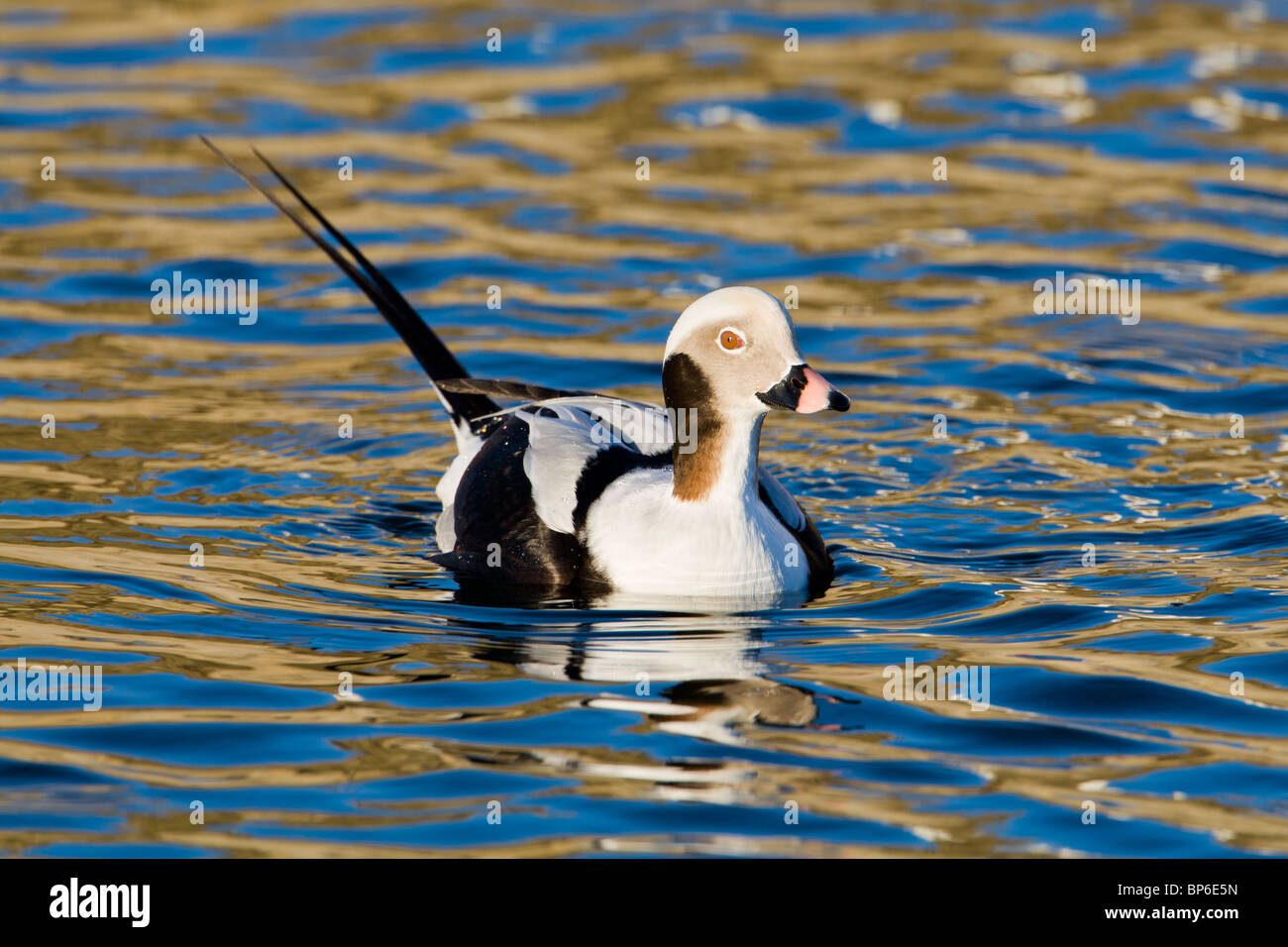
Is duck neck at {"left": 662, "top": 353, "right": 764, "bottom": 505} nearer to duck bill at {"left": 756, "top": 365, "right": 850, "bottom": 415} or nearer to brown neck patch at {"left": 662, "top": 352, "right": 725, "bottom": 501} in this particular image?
brown neck patch at {"left": 662, "top": 352, "right": 725, "bottom": 501}

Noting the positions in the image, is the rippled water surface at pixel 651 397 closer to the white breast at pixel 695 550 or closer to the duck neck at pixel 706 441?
the white breast at pixel 695 550

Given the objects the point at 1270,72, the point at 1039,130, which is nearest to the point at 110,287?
the point at 1039,130

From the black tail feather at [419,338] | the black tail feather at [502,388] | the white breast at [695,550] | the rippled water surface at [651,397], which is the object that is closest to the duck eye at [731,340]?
the white breast at [695,550]

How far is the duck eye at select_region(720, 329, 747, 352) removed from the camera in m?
7.59

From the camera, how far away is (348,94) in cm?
1661

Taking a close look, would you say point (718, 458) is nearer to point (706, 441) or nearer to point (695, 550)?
point (706, 441)

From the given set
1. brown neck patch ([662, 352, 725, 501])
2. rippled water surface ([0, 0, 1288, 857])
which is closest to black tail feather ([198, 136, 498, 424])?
rippled water surface ([0, 0, 1288, 857])

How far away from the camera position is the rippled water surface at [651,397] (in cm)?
635

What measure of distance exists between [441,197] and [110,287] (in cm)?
278

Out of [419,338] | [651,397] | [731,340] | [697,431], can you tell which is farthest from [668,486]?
[651,397]

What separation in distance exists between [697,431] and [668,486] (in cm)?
33

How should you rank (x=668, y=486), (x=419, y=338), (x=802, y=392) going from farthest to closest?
1. (x=419, y=338)
2. (x=668, y=486)
3. (x=802, y=392)

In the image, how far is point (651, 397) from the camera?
11.1 m

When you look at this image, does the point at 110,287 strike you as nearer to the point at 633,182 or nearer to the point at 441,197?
the point at 441,197
